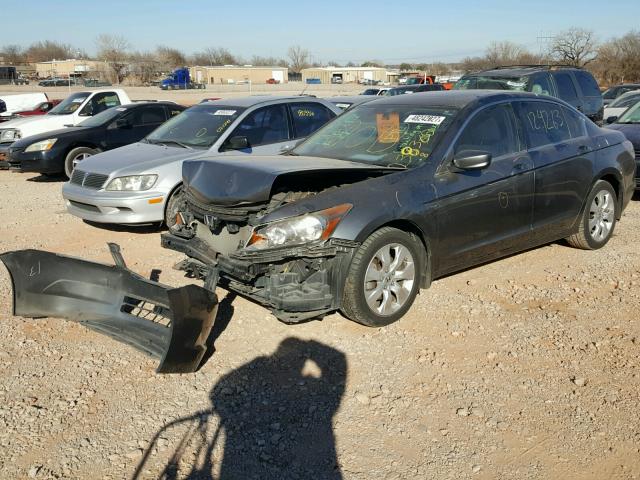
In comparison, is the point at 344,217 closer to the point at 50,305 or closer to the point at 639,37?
the point at 50,305

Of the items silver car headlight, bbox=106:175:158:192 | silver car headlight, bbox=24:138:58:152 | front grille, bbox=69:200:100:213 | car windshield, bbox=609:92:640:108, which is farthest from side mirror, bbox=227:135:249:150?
car windshield, bbox=609:92:640:108

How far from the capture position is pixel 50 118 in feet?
43.8

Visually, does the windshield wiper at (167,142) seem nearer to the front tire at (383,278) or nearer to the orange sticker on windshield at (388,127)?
the orange sticker on windshield at (388,127)

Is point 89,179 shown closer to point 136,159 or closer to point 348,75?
point 136,159

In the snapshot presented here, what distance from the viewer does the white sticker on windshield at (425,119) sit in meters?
5.15

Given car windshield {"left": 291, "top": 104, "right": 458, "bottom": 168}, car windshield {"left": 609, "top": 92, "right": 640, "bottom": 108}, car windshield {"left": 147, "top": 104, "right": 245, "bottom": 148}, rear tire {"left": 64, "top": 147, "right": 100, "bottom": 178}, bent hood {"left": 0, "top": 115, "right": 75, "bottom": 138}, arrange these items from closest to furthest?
car windshield {"left": 291, "top": 104, "right": 458, "bottom": 168} → car windshield {"left": 147, "top": 104, "right": 245, "bottom": 148} → rear tire {"left": 64, "top": 147, "right": 100, "bottom": 178} → bent hood {"left": 0, "top": 115, "right": 75, "bottom": 138} → car windshield {"left": 609, "top": 92, "right": 640, "bottom": 108}

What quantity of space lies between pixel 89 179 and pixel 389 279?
4.51 m

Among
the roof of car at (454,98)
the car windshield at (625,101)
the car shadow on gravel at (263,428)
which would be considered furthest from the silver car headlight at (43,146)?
the car windshield at (625,101)

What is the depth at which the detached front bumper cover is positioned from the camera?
13.9ft

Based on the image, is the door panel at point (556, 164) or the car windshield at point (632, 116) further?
the car windshield at point (632, 116)

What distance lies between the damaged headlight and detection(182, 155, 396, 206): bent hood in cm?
25

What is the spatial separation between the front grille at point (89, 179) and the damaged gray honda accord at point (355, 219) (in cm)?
265

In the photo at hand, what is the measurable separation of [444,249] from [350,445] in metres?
2.12

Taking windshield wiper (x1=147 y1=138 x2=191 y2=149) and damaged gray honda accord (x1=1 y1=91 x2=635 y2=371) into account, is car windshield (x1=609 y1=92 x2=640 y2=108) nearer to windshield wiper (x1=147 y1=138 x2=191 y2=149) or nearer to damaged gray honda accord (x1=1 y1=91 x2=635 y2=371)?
damaged gray honda accord (x1=1 y1=91 x2=635 y2=371)
